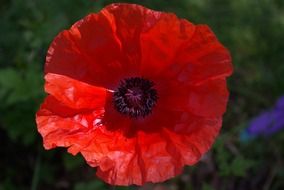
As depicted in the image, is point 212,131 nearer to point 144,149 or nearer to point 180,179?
point 144,149

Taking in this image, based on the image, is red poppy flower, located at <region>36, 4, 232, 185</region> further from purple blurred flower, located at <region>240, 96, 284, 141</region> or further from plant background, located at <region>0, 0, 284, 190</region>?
purple blurred flower, located at <region>240, 96, 284, 141</region>

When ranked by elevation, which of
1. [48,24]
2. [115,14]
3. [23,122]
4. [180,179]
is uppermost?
[115,14]

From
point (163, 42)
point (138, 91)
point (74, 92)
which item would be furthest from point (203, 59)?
point (74, 92)

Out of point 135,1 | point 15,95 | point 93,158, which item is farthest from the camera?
point 135,1

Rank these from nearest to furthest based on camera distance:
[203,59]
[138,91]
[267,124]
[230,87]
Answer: [203,59] < [138,91] < [267,124] < [230,87]

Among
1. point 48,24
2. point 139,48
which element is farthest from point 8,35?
point 139,48

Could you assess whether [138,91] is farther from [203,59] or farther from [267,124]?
[267,124]

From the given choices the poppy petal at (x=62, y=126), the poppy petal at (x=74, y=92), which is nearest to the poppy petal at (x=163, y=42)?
the poppy petal at (x=74, y=92)
